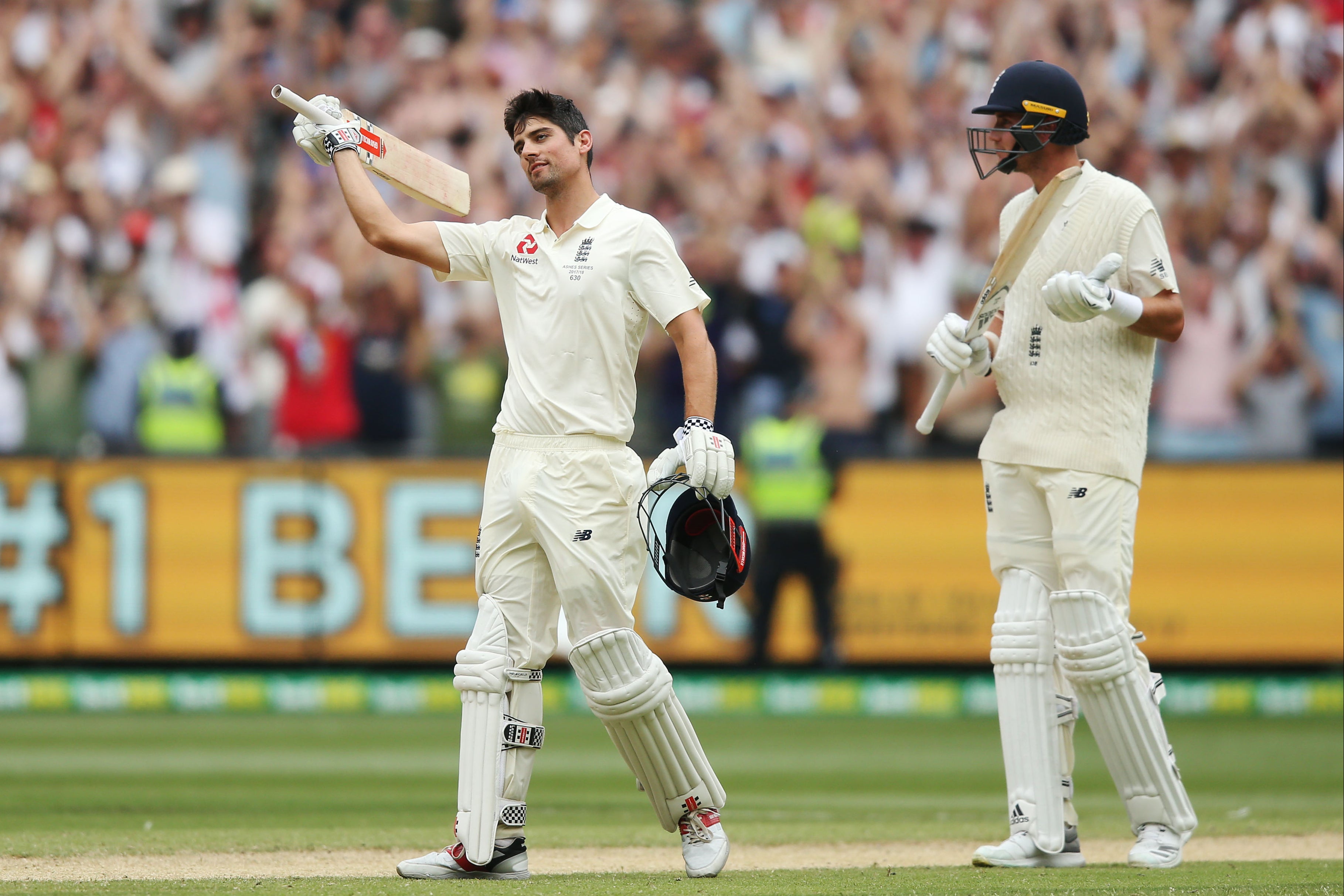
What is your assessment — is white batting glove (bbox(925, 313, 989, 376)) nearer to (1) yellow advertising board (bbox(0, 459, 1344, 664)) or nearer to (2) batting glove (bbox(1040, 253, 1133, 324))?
(2) batting glove (bbox(1040, 253, 1133, 324))

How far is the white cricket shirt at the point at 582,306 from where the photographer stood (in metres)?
5.53

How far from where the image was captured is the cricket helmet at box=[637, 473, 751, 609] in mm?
5480

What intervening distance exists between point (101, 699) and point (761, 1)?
7.92 meters

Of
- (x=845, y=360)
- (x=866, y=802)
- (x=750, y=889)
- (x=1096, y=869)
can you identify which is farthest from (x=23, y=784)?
(x=845, y=360)

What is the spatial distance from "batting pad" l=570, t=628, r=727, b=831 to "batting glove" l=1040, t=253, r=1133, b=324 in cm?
165

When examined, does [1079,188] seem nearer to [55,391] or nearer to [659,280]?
[659,280]

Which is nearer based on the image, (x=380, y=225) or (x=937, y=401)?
(x=380, y=225)

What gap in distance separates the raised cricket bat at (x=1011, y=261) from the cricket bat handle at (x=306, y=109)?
211 cm

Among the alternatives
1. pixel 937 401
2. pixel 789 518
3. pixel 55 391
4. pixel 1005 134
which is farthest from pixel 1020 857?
pixel 55 391

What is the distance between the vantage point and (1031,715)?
5.82 meters

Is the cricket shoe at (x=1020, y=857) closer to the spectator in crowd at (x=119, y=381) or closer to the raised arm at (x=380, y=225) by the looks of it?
the raised arm at (x=380, y=225)

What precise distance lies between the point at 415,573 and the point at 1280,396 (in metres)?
5.67

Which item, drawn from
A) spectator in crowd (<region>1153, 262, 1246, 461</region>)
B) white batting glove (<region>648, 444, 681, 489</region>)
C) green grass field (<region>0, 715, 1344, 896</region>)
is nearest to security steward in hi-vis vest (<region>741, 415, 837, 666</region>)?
green grass field (<region>0, 715, 1344, 896</region>)

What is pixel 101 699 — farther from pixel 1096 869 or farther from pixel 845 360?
pixel 1096 869
